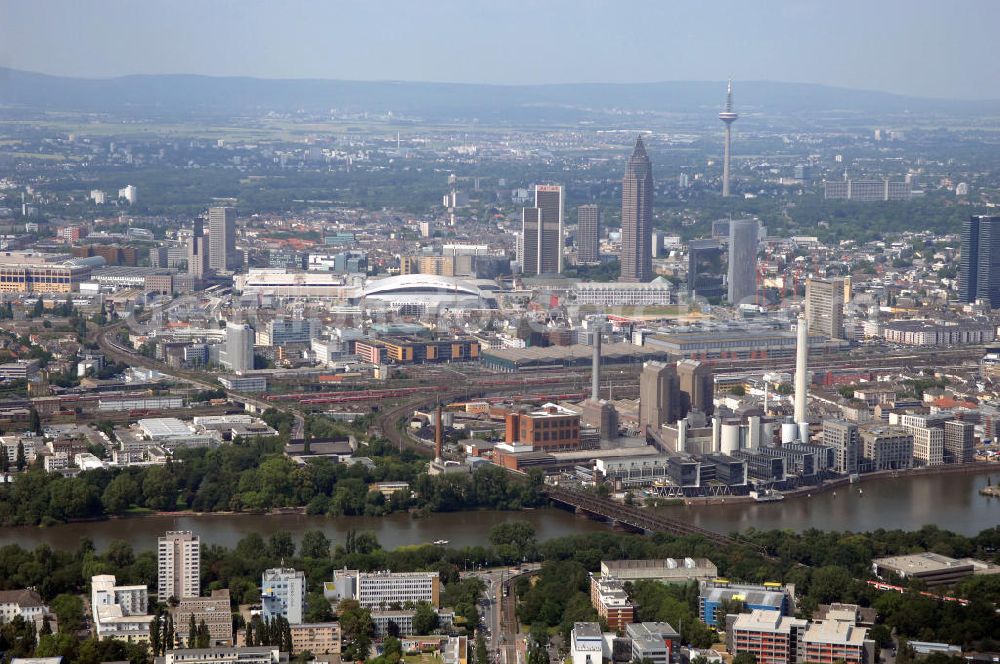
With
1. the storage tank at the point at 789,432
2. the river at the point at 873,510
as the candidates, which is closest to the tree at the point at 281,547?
the river at the point at 873,510

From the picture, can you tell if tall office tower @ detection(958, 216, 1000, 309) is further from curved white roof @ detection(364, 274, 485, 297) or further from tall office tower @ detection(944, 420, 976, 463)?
tall office tower @ detection(944, 420, 976, 463)

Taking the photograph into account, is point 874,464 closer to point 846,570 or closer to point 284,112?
point 846,570

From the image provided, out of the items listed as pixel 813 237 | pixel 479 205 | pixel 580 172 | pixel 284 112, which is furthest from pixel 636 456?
pixel 284 112

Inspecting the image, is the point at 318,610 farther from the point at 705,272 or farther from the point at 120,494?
the point at 705,272

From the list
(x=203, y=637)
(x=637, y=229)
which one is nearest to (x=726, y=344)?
(x=637, y=229)

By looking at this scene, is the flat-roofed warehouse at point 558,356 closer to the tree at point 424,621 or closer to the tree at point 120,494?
the tree at point 120,494

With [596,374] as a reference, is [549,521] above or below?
below
